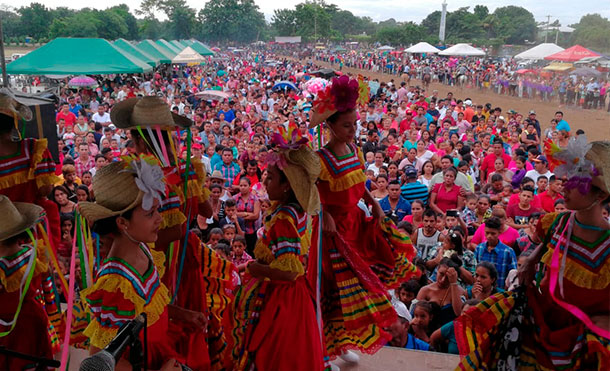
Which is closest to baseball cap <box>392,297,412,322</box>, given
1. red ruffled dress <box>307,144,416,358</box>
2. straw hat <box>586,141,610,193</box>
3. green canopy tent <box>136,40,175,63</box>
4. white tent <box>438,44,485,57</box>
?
red ruffled dress <box>307,144,416,358</box>

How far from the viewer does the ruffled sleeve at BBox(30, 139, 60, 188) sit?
11.4 feet

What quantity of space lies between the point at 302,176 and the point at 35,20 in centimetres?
747

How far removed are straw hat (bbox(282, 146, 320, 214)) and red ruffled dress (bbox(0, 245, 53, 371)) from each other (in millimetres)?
1403

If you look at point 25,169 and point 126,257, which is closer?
point 126,257

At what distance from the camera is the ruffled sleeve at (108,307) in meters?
2.16

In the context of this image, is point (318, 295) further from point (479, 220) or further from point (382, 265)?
point (479, 220)

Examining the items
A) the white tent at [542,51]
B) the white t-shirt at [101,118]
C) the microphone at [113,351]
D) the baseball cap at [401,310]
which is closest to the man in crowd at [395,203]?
the baseball cap at [401,310]

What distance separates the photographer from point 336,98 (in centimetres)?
329

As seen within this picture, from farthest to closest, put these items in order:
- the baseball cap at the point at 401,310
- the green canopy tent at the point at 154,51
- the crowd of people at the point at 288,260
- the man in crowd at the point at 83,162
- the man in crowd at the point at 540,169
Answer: the green canopy tent at the point at 154,51 < the man in crowd at the point at 83,162 < the man in crowd at the point at 540,169 < the baseball cap at the point at 401,310 < the crowd of people at the point at 288,260

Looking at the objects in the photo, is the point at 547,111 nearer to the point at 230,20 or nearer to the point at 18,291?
the point at 18,291

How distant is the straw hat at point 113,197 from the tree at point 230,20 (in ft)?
173

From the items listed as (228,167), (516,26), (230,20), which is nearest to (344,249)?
(228,167)

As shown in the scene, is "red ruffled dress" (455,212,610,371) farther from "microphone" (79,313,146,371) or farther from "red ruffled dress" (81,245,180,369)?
"microphone" (79,313,146,371)

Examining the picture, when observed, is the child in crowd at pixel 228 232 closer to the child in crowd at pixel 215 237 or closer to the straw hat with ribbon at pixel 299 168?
the child in crowd at pixel 215 237
